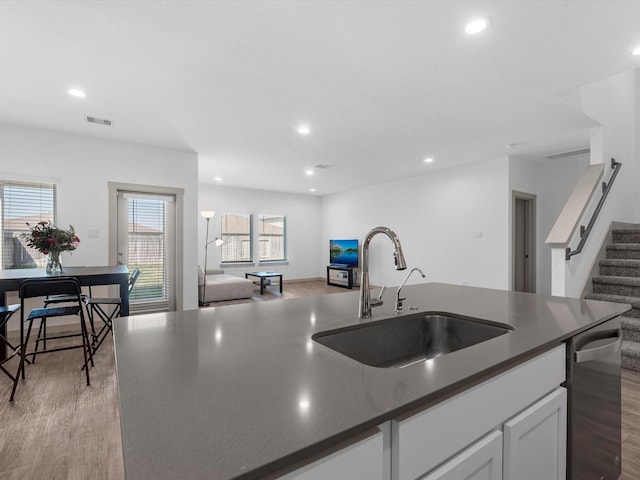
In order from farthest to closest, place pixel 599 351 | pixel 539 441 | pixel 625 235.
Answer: pixel 625 235, pixel 599 351, pixel 539 441

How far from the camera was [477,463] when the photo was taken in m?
0.84

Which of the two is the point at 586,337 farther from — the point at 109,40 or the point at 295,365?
the point at 109,40

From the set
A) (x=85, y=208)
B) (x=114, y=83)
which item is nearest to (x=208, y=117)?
(x=114, y=83)

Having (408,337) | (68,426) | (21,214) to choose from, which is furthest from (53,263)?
(408,337)

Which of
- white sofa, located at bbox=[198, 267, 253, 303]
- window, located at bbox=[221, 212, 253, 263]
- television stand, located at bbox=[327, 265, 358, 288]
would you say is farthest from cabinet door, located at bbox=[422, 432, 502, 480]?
window, located at bbox=[221, 212, 253, 263]

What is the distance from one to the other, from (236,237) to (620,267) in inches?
285

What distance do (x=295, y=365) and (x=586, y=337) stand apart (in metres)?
1.18

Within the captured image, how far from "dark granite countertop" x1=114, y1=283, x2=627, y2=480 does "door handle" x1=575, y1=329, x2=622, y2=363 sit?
91mm

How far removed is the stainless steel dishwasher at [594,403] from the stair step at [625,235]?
3674 millimetres

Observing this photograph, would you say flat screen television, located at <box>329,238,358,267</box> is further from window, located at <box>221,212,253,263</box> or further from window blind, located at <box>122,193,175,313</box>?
window blind, located at <box>122,193,175,313</box>

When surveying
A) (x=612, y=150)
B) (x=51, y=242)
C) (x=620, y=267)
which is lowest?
(x=620, y=267)

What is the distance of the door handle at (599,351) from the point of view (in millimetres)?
1220

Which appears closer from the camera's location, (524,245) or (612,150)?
(612,150)

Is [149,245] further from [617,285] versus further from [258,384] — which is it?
[617,285]
